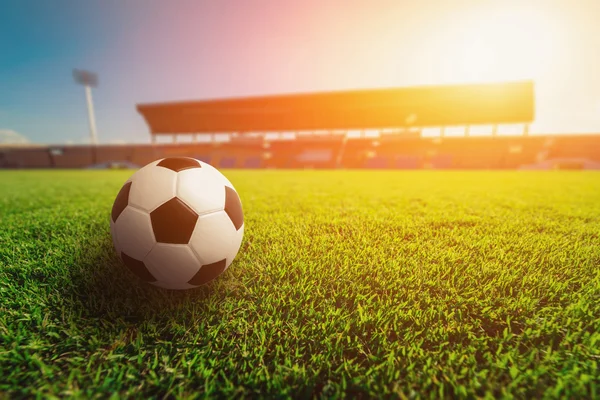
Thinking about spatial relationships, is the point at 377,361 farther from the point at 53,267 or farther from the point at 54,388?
the point at 53,267

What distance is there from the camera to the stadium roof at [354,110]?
26.7 meters

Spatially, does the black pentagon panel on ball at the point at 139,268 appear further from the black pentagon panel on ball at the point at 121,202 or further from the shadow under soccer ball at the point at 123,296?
the black pentagon panel on ball at the point at 121,202

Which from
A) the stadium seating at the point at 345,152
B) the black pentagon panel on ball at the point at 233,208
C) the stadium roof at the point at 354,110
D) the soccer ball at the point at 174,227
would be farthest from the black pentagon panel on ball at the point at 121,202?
the stadium roof at the point at 354,110

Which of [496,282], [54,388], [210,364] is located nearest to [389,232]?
[496,282]

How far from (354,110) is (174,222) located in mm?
31312

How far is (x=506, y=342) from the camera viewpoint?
3.11ft

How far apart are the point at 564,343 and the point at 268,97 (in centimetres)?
3163

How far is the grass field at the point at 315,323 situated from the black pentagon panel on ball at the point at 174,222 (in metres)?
0.29

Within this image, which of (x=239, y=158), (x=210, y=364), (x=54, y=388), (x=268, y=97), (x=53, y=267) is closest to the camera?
(x=54, y=388)

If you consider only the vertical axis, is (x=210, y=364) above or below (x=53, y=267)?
below

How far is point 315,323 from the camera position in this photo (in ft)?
3.36

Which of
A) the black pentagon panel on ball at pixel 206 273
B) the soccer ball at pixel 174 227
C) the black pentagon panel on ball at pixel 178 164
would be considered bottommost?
the black pentagon panel on ball at pixel 206 273

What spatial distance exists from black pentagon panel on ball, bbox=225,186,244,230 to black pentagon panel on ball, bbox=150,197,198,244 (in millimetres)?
173

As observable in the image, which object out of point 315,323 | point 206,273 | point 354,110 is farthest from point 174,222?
point 354,110
